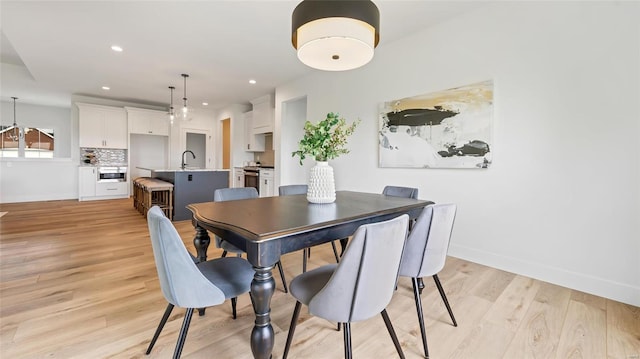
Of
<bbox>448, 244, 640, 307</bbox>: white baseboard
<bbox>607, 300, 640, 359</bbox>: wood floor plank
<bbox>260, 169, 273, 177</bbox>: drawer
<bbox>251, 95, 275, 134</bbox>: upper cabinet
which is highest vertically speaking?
<bbox>251, 95, 275, 134</bbox>: upper cabinet

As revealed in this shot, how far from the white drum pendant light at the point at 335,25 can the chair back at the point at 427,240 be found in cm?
109

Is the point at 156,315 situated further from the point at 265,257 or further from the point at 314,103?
the point at 314,103

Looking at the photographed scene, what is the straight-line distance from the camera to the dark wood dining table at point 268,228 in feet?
3.66

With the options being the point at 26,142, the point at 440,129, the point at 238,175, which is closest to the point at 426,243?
the point at 440,129

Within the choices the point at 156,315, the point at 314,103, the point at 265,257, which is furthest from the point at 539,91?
the point at 156,315

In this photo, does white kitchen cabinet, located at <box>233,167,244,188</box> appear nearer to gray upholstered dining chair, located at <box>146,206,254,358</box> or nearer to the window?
the window

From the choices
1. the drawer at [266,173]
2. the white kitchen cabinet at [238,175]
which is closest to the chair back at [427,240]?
the drawer at [266,173]

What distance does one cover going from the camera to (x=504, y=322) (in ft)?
5.77

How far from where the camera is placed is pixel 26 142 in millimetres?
7535

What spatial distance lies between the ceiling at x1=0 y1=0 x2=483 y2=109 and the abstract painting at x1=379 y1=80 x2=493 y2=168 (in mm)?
831

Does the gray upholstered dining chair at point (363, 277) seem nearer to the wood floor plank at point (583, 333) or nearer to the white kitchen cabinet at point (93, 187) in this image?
the wood floor plank at point (583, 333)

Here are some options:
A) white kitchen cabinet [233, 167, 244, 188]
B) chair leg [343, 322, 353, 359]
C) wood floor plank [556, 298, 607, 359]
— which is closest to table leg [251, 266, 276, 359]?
chair leg [343, 322, 353, 359]

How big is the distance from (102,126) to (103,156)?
0.80 metres

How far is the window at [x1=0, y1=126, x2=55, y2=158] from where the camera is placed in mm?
7262
